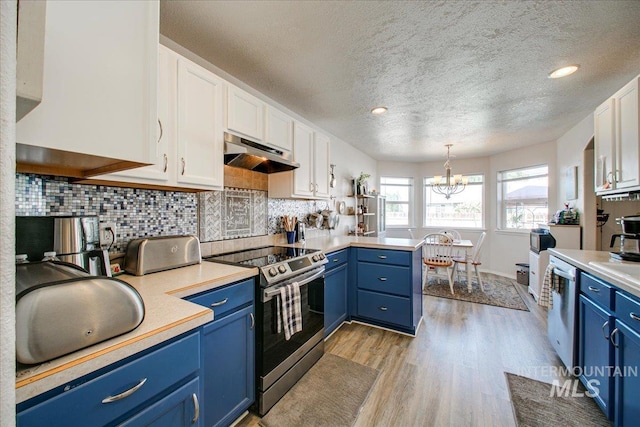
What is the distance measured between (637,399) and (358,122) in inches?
128

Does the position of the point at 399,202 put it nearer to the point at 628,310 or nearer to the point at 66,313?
the point at 628,310

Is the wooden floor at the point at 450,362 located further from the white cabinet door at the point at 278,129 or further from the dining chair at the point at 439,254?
the white cabinet door at the point at 278,129

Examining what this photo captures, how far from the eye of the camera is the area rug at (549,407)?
61.0 inches

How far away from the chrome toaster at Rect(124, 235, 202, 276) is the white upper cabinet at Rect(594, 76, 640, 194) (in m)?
2.92

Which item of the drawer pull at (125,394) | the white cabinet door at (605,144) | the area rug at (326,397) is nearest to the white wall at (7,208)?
the drawer pull at (125,394)

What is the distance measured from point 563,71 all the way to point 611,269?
5.59 ft

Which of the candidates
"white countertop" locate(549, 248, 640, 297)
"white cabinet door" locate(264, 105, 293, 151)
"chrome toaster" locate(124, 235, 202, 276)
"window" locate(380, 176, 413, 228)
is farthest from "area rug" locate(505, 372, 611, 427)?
"window" locate(380, 176, 413, 228)

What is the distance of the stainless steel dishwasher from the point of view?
181cm

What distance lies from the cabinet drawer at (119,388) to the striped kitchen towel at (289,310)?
2.51 feet

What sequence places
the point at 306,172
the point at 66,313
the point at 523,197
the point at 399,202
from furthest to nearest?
the point at 399,202
the point at 523,197
the point at 306,172
the point at 66,313

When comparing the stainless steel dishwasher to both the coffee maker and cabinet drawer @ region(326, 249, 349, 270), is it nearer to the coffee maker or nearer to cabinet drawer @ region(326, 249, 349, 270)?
cabinet drawer @ region(326, 249, 349, 270)

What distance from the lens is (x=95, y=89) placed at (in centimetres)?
88

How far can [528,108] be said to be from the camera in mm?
2918

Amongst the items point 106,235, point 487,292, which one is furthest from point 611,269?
point 106,235
